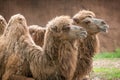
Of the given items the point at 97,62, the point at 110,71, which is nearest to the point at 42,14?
the point at 97,62

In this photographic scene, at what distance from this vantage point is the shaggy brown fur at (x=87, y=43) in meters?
6.00

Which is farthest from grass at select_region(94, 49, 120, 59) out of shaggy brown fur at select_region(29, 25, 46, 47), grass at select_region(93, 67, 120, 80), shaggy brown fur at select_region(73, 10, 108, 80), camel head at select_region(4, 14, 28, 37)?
camel head at select_region(4, 14, 28, 37)

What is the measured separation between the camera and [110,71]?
10.8 meters

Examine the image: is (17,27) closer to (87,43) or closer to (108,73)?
(87,43)

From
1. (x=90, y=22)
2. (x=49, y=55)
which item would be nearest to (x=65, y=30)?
(x=49, y=55)

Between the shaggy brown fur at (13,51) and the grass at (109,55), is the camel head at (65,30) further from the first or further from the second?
the grass at (109,55)

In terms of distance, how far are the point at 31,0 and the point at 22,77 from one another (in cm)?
1122

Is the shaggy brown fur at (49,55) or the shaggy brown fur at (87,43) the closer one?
the shaggy brown fur at (49,55)

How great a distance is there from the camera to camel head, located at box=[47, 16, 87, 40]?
530cm

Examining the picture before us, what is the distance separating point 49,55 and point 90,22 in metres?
1.08

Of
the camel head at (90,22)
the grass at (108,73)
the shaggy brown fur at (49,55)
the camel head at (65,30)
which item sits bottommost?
the grass at (108,73)

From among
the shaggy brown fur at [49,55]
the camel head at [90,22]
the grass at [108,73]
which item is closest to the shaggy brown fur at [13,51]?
the shaggy brown fur at [49,55]

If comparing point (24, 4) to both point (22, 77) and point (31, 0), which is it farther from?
point (22, 77)

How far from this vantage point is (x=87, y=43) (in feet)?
20.3
